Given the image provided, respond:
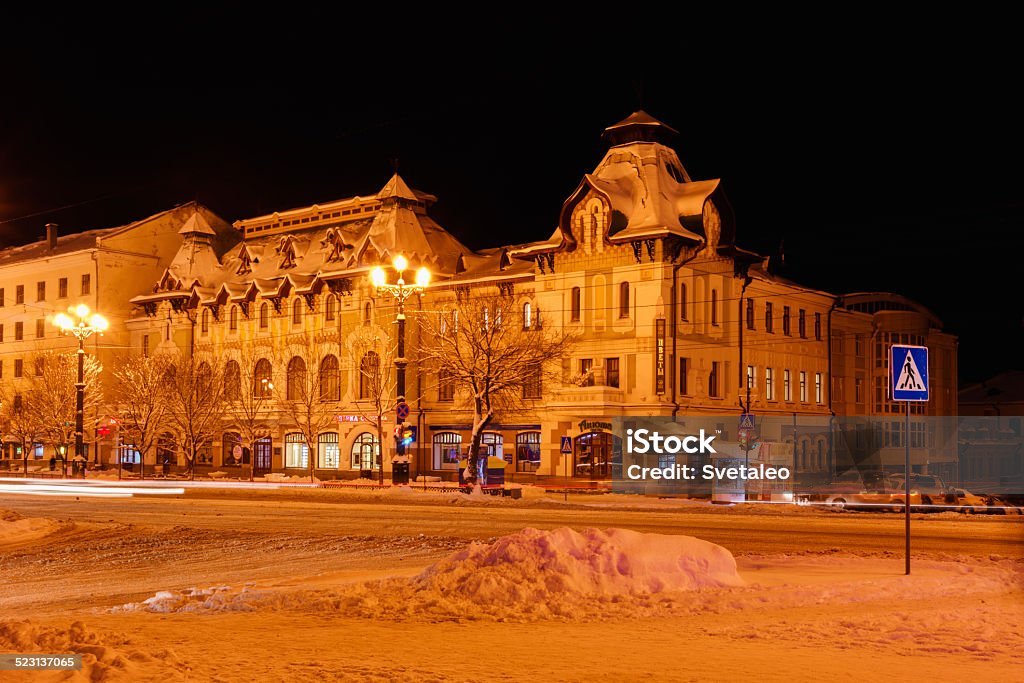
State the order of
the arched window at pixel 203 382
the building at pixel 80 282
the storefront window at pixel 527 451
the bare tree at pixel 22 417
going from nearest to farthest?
the storefront window at pixel 527 451 → the arched window at pixel 203 382 → the bare tree at pixel 22 417 → the building at pixel 80 282

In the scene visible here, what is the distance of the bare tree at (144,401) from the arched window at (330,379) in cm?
884

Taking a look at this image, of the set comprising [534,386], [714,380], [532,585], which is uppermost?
[714,380]

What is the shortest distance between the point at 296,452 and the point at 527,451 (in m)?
17.0

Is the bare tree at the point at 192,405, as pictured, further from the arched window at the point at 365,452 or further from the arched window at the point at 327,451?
the arched window at the point at 365,452

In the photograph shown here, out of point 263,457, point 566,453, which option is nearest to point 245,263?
point 263,457

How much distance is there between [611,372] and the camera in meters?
52.1

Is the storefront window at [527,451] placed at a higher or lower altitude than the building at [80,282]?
lower

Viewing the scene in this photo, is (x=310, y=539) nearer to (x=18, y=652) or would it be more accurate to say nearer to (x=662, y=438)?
(x=18, y=652)

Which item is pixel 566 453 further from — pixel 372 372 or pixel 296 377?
pixel 296 377

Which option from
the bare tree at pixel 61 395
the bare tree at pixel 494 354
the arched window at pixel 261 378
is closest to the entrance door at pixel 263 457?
the arched window at pixel 261 378

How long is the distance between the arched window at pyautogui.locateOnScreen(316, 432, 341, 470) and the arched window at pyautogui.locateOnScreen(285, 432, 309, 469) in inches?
41.3

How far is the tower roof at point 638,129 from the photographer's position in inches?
2122

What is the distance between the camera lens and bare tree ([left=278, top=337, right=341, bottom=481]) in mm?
62438

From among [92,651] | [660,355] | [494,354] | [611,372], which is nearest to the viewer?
[92,651]
